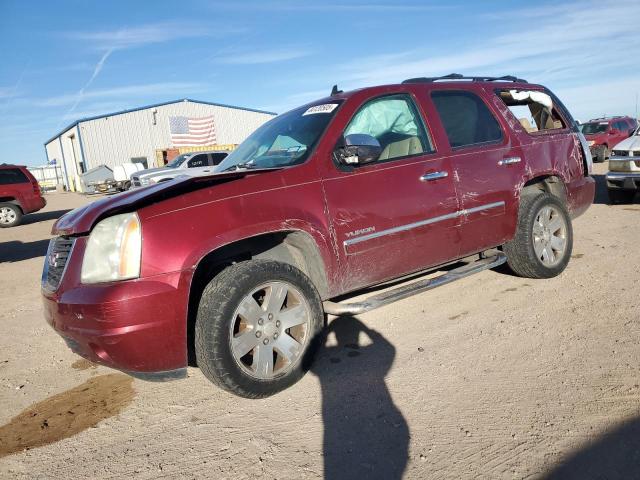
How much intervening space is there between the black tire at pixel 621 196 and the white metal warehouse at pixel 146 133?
2828 cm

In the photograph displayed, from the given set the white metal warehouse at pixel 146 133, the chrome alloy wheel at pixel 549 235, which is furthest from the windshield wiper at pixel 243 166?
the white metal warehouse at pixel 146 133

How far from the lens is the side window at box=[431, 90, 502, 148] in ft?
13.4

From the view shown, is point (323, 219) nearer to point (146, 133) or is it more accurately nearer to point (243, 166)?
point (243, 166)

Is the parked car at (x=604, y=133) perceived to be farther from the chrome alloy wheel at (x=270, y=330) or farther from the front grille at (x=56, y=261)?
the front grille at (x=56, y=261)

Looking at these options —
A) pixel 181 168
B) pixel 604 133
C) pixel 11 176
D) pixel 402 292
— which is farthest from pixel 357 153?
pixel 604 133

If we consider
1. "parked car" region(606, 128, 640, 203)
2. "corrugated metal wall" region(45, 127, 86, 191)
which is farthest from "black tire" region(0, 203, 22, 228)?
"corrugated metal wall" region(45, 127, 86, 191)

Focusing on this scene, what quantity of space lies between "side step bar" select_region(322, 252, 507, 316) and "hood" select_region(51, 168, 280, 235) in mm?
1104

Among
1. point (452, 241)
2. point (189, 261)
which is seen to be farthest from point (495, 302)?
point (189, 261)

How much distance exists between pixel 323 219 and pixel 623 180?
7.77m

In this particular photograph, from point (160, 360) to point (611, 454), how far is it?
7.59 feet

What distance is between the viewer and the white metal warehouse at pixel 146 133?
111ft

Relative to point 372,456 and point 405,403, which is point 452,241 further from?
point 372,456

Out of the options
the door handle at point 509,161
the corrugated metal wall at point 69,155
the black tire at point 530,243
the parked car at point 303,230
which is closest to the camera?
the parked car at point 303,230

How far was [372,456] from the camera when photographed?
2322 mm
